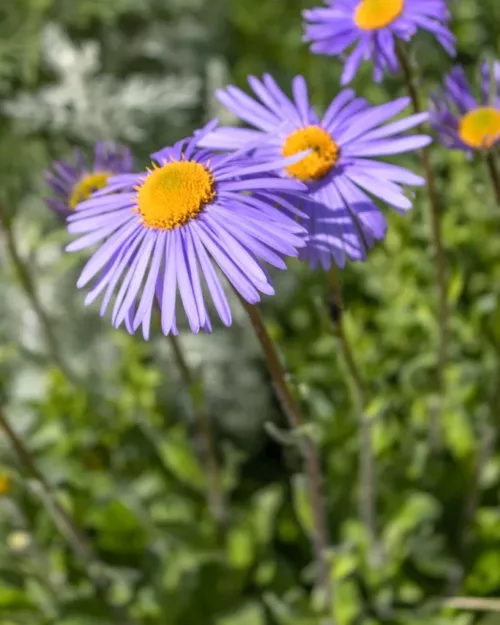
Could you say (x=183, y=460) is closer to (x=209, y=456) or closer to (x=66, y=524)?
(x=209, y=456)

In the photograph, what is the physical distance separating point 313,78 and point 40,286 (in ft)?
3.40

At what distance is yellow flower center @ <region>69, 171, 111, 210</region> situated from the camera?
3.59 ft

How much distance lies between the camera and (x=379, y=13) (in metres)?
0.99

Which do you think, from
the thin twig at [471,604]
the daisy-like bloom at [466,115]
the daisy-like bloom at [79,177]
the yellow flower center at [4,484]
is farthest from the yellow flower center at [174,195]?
the thin twig at [471,604]

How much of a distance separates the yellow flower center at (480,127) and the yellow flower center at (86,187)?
1.70 ft

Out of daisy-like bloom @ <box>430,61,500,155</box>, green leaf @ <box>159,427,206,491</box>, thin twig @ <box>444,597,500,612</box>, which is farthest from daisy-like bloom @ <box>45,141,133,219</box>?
thin twig @ <box>444,597,500,612</box>

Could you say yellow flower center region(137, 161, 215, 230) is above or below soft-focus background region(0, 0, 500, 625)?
above

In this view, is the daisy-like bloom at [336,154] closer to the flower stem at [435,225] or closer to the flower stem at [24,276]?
the flower stem at [435,225]

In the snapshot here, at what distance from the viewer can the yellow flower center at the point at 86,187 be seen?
1.09m

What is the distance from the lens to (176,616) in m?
1.48

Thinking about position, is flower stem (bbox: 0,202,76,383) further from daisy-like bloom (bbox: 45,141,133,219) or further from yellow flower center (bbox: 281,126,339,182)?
yellow flower center (bbox: 281,126,339,182)

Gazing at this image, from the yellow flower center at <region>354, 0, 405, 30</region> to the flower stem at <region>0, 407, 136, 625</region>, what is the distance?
0.73 meters

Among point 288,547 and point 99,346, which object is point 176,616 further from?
point 99,346

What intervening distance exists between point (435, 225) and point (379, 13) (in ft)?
1.03
